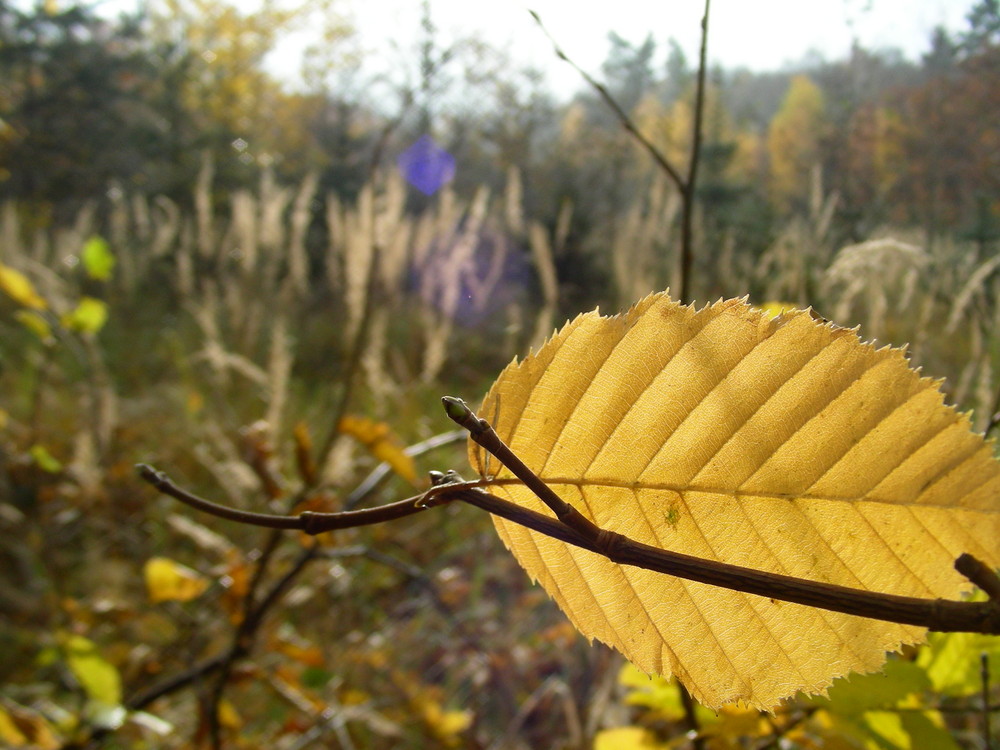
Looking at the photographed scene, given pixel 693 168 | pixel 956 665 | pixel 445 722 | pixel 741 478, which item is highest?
pixel 693 168

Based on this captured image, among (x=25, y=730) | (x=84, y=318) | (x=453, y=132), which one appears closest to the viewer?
(x=25, y=730)

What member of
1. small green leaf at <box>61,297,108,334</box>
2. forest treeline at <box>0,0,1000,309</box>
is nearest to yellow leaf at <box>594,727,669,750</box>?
small green leaf at <box>61,297,108,334</box>

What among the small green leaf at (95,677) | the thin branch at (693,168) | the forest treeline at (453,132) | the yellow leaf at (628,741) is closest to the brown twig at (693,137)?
the thin branch at (693,168)

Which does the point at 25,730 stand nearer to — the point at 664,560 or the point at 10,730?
the point at 10,730

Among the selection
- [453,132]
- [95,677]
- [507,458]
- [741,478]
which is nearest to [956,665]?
[741,478]

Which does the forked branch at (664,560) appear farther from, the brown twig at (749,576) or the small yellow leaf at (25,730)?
the small yellow leaf at (25,730)

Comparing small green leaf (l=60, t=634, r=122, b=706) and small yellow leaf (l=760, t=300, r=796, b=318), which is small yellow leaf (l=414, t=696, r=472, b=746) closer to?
small green leaf (l=60, t=634, r=122, b=706)
